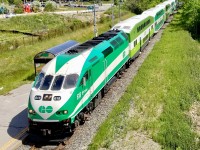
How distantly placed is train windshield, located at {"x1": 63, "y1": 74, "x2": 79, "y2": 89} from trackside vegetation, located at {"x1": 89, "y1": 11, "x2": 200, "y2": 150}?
269cm

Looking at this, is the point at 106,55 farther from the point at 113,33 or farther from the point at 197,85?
the point at 197,85

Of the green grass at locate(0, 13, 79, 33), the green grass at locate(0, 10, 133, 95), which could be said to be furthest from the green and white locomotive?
the green grass at locate(0, 13, 79, 33)

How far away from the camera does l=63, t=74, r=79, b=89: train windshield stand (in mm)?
14578

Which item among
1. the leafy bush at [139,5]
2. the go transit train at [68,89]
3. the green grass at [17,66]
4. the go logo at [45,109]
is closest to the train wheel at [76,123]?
the go transit train at [68,89]

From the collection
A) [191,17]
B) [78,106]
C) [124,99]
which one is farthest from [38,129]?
[191,17]

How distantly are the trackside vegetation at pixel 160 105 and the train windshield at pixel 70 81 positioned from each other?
2.69 metres

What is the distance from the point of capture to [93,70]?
1700cm

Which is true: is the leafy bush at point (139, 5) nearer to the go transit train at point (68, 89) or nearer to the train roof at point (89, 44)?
the train roof at point (89, 44)

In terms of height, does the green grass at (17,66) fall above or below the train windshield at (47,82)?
below

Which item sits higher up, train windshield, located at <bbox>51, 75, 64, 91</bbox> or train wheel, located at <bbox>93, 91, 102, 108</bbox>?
train windshield, located at <bbox>51, 75, 64, 91</bbox>

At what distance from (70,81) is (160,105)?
666cm

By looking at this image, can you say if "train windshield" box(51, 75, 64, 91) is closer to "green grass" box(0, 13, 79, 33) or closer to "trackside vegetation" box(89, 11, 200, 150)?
"trackside vegetation" box(89, 11, 200, 150)

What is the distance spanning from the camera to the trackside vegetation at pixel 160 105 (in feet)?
48.3

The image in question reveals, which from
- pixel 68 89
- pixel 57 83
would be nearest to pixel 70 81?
pixel 68 89
